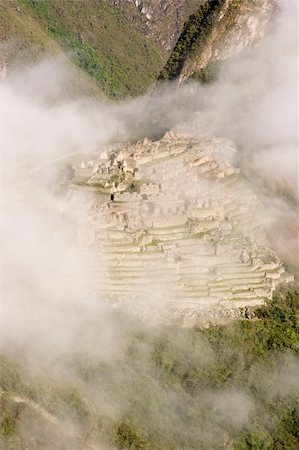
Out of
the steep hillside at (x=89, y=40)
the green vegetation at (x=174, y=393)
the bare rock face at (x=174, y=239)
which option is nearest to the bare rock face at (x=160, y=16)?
the steep hillside at (x=89, y=40)

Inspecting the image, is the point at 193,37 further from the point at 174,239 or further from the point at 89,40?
the point at 89,40

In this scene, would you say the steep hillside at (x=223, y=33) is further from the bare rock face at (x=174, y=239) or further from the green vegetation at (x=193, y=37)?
the bare rock face at (x=174, y=239)

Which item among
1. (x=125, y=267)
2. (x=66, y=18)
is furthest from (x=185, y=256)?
(x=66, y=18)

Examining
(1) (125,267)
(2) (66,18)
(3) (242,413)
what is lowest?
(3) (242,413)

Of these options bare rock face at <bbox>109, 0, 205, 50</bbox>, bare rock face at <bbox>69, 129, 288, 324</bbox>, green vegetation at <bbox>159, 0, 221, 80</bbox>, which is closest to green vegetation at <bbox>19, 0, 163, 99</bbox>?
bare rock face at <bbox>109, 0, 205, 50</bbox>

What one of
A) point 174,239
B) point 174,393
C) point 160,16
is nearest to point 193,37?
point 174,239

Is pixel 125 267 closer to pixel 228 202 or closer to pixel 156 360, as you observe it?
pixel 156 360
